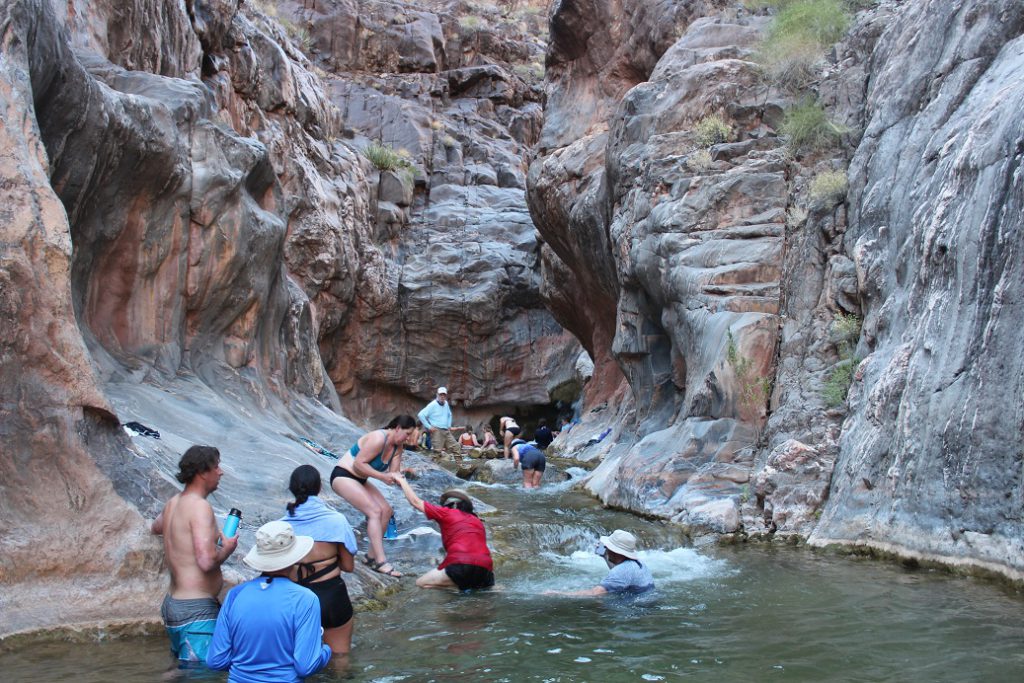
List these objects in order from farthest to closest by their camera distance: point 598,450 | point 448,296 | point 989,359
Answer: point 448,296
point 598,450
point 989,359

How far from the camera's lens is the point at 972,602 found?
645 centimetres

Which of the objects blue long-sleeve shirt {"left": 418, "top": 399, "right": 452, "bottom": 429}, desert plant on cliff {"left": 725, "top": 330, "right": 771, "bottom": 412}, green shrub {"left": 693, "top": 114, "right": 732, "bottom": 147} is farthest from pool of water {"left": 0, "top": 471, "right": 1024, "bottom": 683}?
green shrub {"left": 693, "top": 114, "right": 732, "bottom": 147}

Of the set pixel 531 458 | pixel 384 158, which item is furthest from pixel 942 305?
pixel 384 158

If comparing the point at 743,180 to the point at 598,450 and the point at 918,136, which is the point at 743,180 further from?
the point at 598,450

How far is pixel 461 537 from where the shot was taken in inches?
300

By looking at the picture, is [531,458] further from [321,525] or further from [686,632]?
[321,525]

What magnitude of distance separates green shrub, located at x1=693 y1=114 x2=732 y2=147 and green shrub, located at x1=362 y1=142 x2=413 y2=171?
20.9 m

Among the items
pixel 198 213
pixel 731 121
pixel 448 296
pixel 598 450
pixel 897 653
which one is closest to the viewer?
pixel 897 653

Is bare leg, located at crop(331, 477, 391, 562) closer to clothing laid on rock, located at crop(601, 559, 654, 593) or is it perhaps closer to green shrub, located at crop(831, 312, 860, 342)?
clothing laid on rock, located at crop(601, 559, 654, 593)

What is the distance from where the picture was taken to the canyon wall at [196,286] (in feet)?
20.3

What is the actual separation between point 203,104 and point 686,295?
8.45 meters

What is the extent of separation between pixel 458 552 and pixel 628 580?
1.46 m

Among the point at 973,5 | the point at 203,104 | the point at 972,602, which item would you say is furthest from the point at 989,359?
the point at 203,104

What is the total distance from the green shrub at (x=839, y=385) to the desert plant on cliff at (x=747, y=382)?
1174 millimetres
